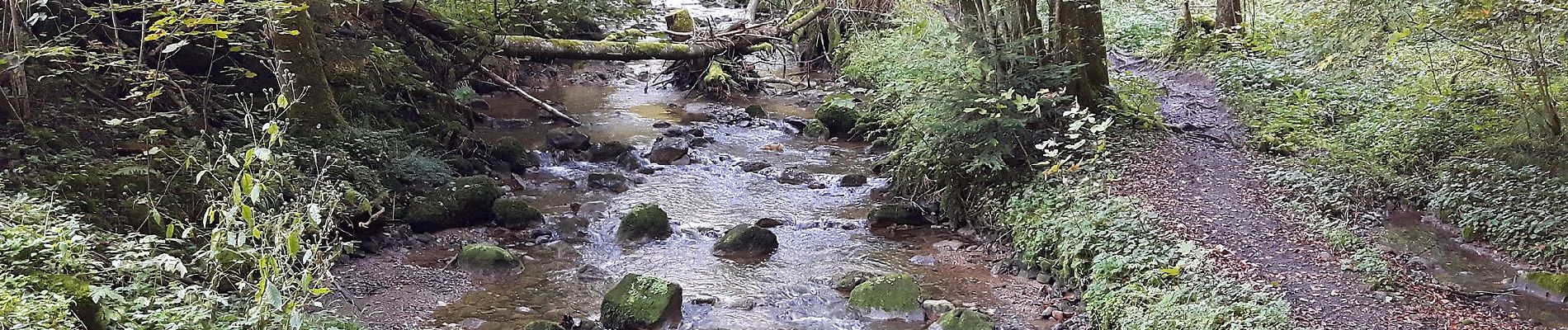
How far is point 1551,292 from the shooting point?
685cm

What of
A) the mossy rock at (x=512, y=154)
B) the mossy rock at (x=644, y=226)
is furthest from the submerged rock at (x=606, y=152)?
the mossy rock at (x=644, y=226)

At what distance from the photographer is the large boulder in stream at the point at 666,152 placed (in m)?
14.6

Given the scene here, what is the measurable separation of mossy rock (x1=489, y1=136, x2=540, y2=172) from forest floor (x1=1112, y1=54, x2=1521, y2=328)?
7965 millimetres

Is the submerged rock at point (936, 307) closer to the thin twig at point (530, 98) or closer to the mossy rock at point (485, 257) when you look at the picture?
the mossy rock at point (485, 257)

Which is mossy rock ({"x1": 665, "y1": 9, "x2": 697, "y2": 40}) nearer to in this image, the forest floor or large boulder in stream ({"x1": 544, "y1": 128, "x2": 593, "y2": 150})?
large boulder in stream ({"x1": 544, "y1": 128, "x2": 593, "y2": 150})

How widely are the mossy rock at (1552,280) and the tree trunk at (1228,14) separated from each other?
9805mm

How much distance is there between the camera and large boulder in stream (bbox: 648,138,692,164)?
1455 centimetres

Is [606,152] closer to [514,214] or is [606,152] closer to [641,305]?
[514,214]

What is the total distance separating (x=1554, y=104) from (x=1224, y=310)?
13.3 ft

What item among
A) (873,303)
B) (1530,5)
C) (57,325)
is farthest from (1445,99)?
(57,325)

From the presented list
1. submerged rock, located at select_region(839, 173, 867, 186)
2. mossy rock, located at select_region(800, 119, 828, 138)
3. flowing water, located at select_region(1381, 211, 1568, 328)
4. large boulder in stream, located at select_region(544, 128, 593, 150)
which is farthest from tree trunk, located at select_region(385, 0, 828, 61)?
flowing water, located at select_region(1381, 211, 1568, 328)

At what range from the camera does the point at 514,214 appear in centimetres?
1111

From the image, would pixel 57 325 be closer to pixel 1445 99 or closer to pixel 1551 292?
pixel 1551 292

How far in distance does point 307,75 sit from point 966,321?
7585mm
